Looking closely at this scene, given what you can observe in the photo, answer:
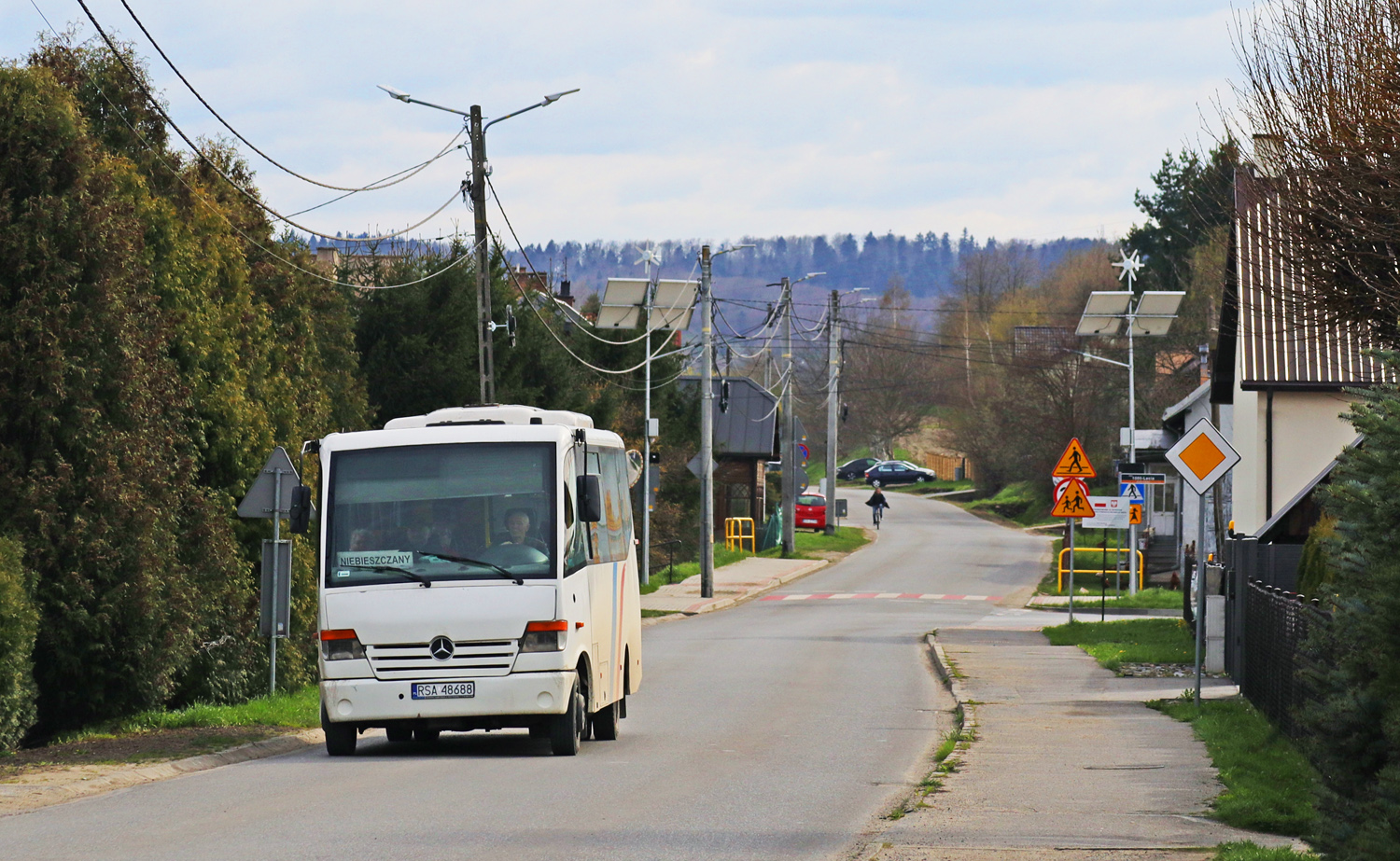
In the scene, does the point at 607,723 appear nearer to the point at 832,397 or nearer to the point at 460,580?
the point at 460,580

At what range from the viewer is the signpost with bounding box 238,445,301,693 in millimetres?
16109

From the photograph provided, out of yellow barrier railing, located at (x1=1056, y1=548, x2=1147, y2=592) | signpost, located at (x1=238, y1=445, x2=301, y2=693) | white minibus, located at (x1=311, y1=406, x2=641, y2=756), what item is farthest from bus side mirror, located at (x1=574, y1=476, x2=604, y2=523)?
yellow barrier railing, located at (x1=1056, y1=548, x2=1147, y2=592)

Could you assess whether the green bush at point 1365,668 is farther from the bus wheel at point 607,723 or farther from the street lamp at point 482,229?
the street lamp at point 482,229

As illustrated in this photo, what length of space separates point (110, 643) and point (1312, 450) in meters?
19.2

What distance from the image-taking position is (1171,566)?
1975 inches

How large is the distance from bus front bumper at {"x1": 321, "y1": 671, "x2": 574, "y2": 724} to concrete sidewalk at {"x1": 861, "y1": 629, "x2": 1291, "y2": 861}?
10.6 ft

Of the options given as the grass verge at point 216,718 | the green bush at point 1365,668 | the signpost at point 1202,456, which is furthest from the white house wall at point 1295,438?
the green bush at point 1365,668

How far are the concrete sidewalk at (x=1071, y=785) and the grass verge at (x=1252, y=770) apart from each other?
0.15 m

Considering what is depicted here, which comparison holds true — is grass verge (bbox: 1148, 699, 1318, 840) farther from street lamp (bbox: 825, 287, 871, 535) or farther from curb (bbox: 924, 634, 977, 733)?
street lamp (bbox: 825, 287, 871, 535)

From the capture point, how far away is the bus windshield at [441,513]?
13.0m

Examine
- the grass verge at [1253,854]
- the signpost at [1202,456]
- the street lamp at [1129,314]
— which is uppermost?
the street lamp at [1129,314]

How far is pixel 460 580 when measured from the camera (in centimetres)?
1286

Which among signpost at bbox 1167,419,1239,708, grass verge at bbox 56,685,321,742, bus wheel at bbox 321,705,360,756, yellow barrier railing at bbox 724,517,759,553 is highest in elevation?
signpost at bbox 1167,419,1239,708

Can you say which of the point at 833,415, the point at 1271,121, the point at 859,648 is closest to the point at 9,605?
the point at 1271,121
